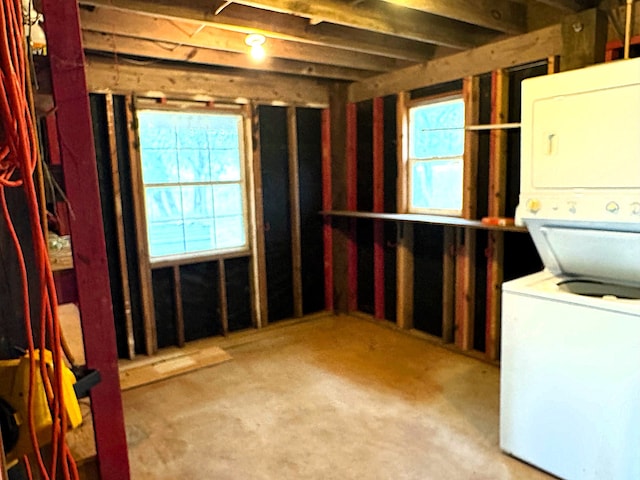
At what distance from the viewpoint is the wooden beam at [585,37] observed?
2518 millimetres

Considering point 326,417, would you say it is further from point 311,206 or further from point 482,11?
point 482,11

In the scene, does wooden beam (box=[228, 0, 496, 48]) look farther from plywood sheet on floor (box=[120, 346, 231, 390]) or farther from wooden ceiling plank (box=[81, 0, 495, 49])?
plywood sheet on floor (box=[120, 346, 231, 390])

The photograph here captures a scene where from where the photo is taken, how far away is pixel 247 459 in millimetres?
2338

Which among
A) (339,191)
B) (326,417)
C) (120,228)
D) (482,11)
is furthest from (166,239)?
(482,11)

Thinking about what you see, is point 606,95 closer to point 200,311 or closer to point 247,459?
point 247,459

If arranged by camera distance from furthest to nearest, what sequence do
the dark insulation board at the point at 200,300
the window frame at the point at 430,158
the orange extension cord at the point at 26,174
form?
the dark insulation board at the point at 200,300
the window frame at the point at 430,158
the orange extension cord at the point at 26,174

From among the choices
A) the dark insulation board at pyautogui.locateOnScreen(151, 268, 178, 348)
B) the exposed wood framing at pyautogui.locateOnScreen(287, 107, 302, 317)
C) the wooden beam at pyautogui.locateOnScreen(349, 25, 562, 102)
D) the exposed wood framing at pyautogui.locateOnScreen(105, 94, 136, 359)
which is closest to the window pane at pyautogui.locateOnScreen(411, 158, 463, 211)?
the wooden beam at pyautogui.locateOnScreen(349, 25, 562, 102)

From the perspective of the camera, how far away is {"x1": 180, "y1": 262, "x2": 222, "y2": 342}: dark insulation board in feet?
12.8

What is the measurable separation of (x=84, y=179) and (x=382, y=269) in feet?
11.6

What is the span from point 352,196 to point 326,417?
2275mm

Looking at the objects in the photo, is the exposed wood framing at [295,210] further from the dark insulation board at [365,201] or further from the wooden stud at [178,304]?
the wooden stud at [178,304]

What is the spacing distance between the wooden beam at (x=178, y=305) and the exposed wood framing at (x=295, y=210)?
1.08m

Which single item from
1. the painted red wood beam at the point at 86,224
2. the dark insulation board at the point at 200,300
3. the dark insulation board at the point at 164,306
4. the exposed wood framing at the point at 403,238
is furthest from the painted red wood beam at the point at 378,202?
the painted red wood beam at the point at 86,224

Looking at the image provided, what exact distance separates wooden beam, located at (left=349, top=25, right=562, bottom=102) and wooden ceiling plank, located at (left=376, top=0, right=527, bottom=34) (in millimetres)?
121
